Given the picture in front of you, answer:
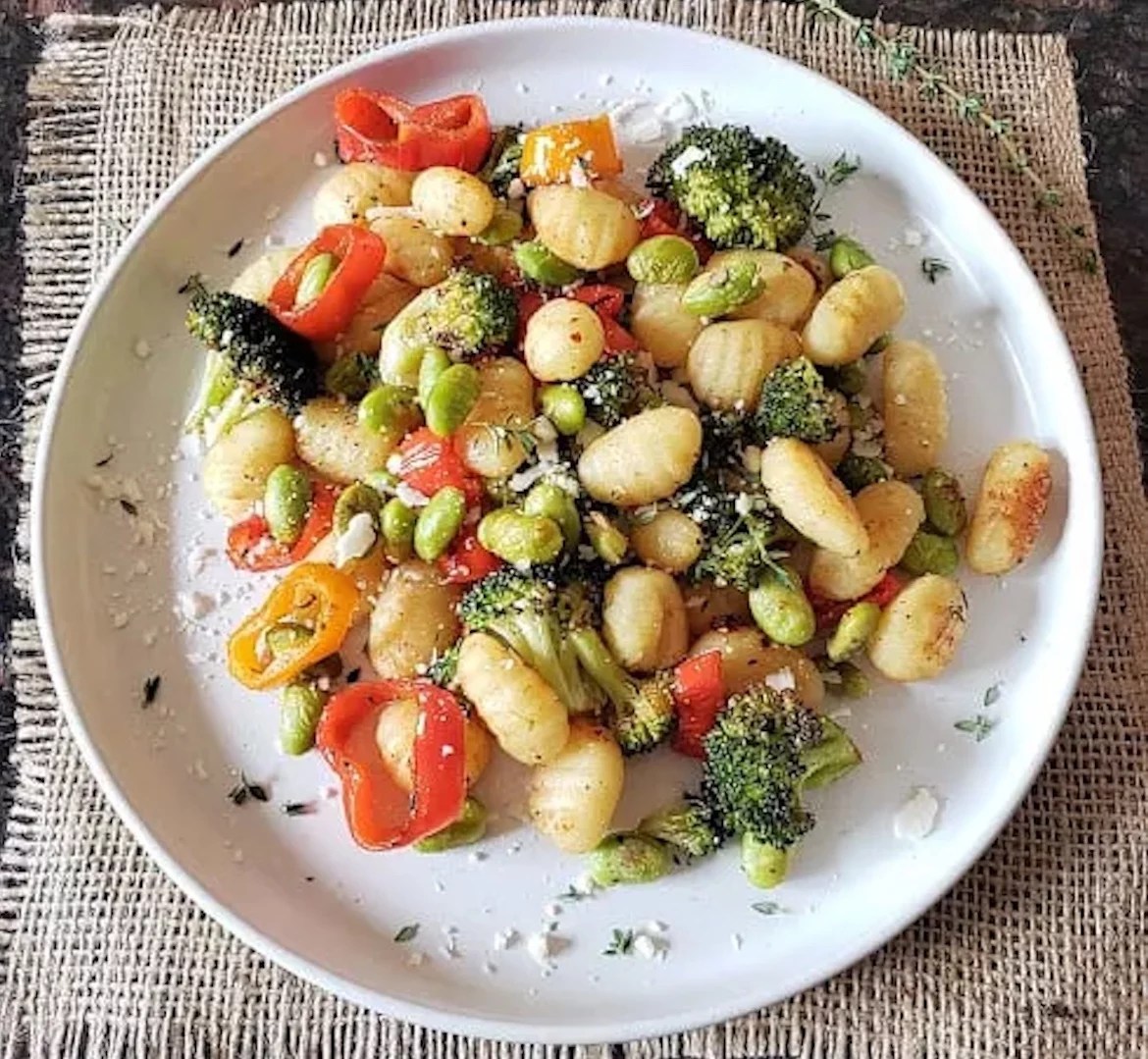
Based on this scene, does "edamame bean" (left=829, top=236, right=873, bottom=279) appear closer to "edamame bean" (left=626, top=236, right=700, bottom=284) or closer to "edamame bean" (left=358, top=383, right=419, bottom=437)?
"edamame bean" (left=626, top=236, right=700, bottom=284)

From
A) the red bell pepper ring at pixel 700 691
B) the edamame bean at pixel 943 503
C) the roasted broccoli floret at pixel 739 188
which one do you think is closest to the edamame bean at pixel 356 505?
the red bell pepper ring at pixel 700 691

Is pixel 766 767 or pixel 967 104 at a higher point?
pixel 967 104

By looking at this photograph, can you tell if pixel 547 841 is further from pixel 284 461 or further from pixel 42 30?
pixel 42 30

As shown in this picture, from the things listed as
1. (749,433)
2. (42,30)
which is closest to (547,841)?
(749,433)

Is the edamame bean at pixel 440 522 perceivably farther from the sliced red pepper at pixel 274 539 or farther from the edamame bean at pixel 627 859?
the edamame bean at pixel 627 859

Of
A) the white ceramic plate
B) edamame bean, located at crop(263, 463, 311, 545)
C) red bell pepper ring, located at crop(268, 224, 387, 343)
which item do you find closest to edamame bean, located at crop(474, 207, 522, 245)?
red bell pepper ring, located at crop(268, 224, 387, 343)

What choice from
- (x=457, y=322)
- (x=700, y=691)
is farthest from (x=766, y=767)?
(x=457, y=322)

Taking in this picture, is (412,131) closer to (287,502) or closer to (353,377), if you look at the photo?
(353,377)
